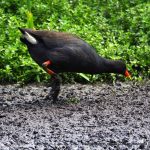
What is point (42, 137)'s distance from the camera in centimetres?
712

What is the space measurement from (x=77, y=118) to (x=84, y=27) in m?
3.49

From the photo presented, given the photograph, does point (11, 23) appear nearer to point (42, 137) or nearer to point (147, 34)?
point (147, 34)

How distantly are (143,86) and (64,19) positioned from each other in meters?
2.19

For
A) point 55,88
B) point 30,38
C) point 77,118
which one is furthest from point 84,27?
point 77,118

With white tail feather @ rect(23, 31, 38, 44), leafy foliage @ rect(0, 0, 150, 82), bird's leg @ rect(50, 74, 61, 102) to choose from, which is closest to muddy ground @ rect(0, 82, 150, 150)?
bird's leg @ rect(50, 74, 61, 102)

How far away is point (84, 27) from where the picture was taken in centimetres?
1121

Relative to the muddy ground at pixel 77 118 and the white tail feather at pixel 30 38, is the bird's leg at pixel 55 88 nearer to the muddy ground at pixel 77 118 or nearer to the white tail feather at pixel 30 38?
the muddy ground at pixel 77 118

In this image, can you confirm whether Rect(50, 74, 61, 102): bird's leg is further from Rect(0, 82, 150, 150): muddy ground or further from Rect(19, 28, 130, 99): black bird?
Rect(0, 82, 150, 150): muddy ground

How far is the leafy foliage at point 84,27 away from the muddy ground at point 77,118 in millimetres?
485

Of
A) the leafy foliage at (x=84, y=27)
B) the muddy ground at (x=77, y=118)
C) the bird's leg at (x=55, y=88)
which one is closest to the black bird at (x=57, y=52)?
the bird's leg at (x=55, y=88)

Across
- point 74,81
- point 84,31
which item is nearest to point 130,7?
point 84,31

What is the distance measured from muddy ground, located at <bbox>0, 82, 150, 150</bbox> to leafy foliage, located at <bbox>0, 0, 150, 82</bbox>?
485 mm

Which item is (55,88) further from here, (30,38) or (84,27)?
(84,27)

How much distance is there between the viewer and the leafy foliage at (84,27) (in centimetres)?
1005
